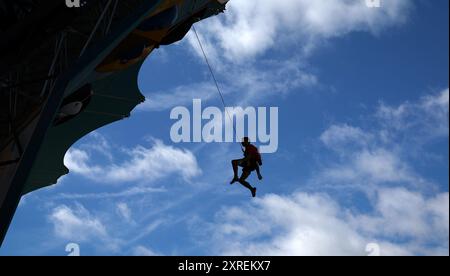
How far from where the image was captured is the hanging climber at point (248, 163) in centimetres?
1462

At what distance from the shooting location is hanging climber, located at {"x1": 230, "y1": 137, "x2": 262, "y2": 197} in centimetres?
1462

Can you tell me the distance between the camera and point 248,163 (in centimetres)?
1468

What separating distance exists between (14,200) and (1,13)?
4.77 m

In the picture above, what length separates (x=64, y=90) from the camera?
12844mm
